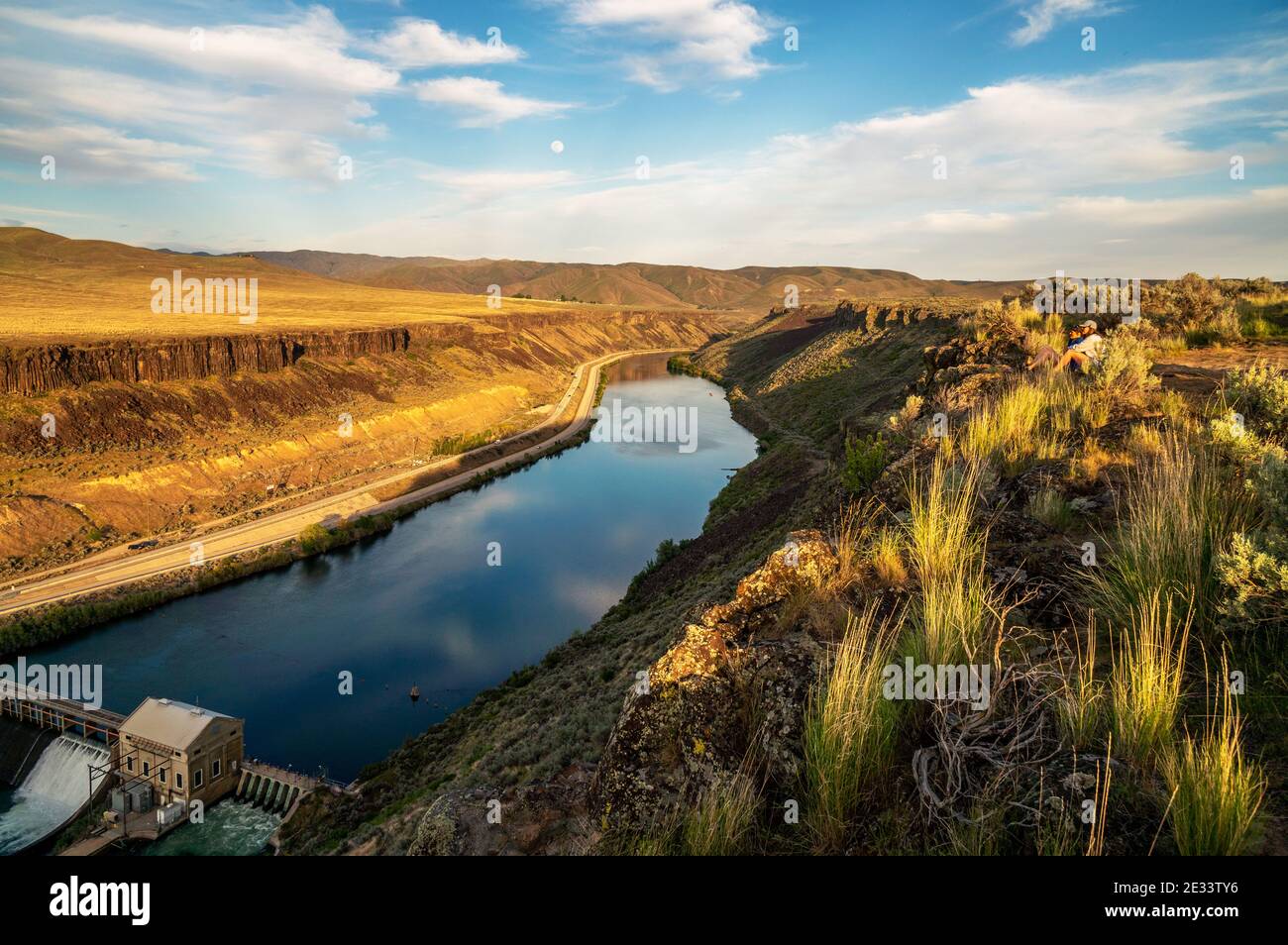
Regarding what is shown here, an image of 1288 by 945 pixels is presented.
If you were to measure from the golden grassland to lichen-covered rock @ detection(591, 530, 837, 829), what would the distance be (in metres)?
56.2

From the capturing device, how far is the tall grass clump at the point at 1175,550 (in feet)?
15.5

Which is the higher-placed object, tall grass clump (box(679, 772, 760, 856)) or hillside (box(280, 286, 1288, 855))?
hillside (box(280, 286, 1288, 855))

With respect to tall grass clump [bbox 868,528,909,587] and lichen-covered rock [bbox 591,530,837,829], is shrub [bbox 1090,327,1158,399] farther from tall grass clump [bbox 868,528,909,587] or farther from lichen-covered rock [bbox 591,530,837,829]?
lichen-covered rock [bbox 591,530,837,829]

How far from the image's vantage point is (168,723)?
64.2 feet

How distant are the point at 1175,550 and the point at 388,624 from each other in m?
29.1

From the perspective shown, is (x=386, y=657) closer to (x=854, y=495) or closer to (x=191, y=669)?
(x=191, y=669)

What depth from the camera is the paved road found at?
2828 centimetres

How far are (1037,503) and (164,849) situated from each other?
23.1 meters

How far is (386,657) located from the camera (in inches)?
1035

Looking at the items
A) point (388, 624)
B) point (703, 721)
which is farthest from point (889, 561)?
point (388, 624)

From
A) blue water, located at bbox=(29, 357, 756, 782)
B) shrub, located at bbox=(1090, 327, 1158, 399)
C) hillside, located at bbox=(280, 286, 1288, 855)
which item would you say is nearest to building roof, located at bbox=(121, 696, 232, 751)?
blue water, located at bbox=(29, 357, 756, 782)

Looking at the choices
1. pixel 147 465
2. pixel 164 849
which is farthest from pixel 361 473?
pixel 164 849

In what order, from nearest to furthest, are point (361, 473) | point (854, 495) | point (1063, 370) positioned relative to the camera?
point (854, 495) → point (1063, 370) → point (361, 473)
